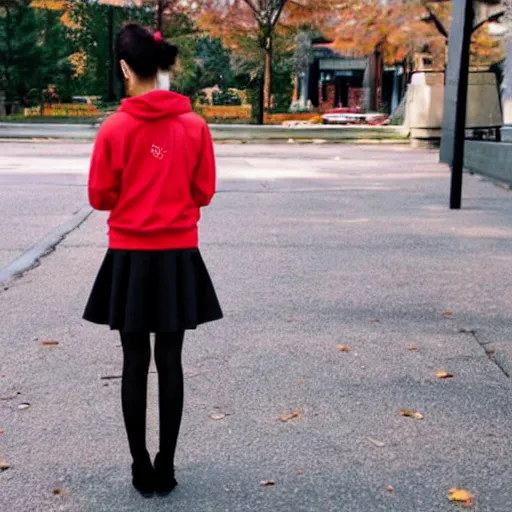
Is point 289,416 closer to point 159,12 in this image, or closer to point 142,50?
point 142,50

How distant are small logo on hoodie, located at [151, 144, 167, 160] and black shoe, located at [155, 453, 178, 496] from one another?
118cm

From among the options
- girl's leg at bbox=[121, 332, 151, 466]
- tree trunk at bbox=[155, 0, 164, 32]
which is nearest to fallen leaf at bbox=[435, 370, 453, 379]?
girl's leg at bbox=[121, 332, 151, 466]

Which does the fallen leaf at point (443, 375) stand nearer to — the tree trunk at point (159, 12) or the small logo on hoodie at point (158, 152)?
→ the small logo on hoodie at point (158, 152)

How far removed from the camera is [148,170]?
330 centimetres

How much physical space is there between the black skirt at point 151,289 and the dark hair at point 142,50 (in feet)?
2.23

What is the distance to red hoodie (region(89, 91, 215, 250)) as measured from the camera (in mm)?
3260

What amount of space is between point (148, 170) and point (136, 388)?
848 millimetres

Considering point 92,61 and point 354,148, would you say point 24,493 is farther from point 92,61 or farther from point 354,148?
point 92,61

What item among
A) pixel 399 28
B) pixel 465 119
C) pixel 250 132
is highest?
pixel 399 28

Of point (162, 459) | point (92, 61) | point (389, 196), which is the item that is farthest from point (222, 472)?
point (92, 61)

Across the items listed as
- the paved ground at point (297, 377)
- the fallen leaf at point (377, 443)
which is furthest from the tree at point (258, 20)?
the fallen leaf at point (377, 443)

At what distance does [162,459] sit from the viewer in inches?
140

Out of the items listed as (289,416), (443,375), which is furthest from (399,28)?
(289,416)

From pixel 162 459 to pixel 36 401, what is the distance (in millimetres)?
1362
